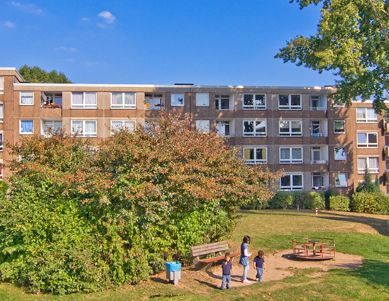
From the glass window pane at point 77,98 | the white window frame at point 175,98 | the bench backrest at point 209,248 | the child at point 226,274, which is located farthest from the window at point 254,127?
the child at point 226,274

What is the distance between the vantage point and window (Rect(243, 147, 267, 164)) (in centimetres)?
4706

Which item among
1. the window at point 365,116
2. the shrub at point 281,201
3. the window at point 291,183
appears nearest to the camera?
the shrub at point 281,201

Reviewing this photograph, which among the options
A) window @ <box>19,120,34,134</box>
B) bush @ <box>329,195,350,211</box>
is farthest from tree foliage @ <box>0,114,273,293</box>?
window @ <box>19,120,34,134</box>

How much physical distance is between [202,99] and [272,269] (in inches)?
1262

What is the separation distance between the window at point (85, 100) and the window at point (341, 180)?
24.9 metres

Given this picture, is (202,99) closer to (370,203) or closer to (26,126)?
(26,126)

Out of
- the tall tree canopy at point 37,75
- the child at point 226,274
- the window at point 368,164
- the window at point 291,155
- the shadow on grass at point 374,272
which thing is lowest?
the shadow on grass at point 374,272

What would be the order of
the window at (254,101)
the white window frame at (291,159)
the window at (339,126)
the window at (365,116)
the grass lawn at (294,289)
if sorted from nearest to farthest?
the grass lawn at (294,289) → the white window frame at (291,159) → the window at (254,101) → the window at (339,126) → the window at (365,116)

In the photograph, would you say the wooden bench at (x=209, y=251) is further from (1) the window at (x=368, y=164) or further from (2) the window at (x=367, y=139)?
(2) the window at (x=367, y=139)

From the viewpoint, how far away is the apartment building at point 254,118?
45250 millimetres

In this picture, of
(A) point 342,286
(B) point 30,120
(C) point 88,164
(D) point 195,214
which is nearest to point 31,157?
(C) point 88,164

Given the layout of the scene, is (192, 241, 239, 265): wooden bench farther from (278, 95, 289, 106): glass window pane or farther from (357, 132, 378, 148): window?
(357, 132, 378, 148): window

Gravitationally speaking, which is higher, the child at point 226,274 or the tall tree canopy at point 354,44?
the tall tree canopy at point 354,44

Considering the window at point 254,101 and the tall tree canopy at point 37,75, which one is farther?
the tall tree canopy at point 37,75
